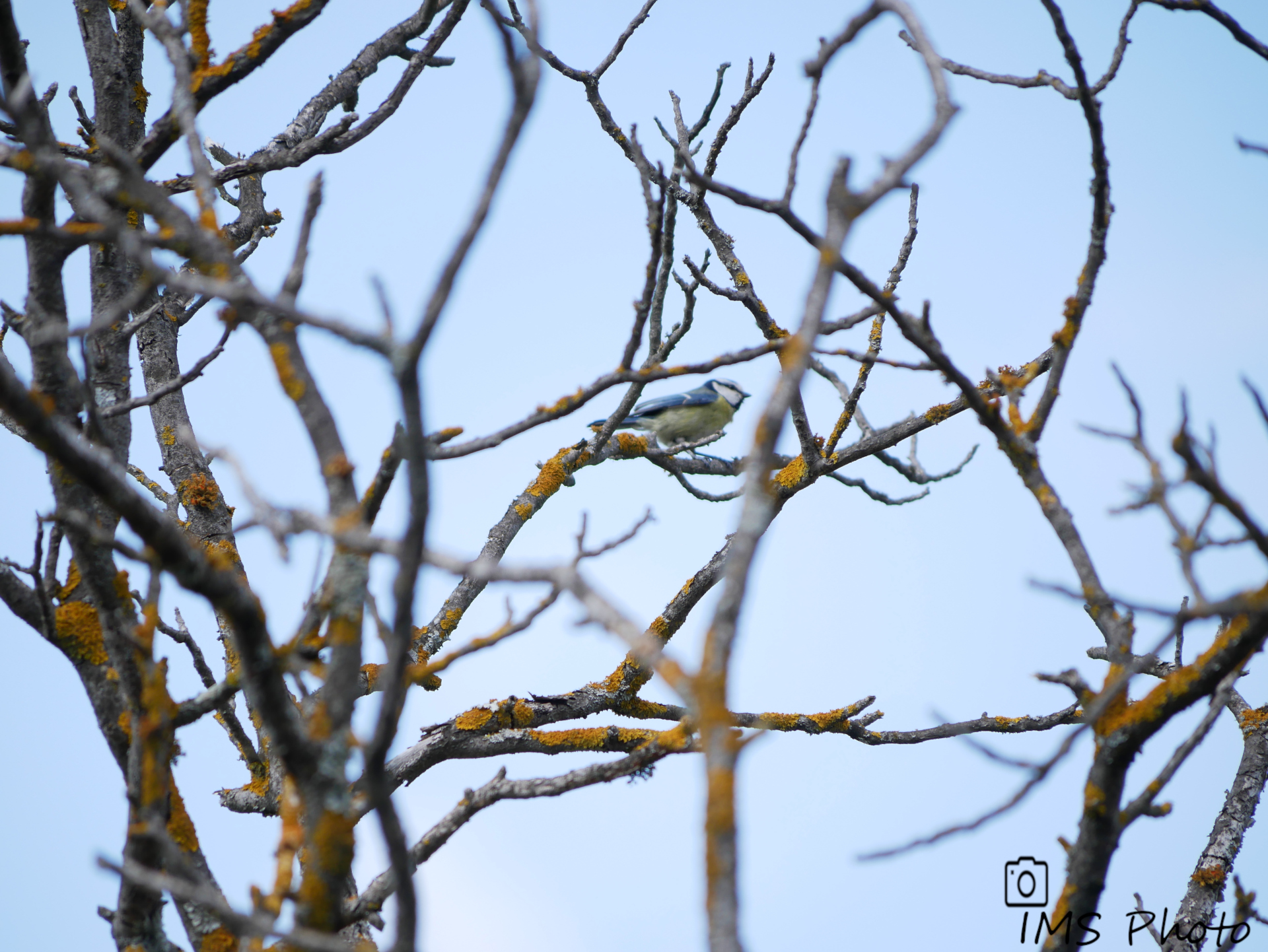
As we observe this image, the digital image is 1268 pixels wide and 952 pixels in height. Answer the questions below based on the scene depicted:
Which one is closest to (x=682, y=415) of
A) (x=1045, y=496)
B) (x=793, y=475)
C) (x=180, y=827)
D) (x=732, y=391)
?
(x=732, y=391)

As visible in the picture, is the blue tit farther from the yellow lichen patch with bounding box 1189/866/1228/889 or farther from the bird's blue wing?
the yellow lichen patch with bounding box 1189/866/1228/889

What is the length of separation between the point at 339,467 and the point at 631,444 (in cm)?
319

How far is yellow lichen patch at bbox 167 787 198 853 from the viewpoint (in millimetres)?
1992

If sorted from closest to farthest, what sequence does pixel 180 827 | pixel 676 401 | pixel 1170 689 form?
pixel 1170 689 < pixel 180 827 < pixel 676 401

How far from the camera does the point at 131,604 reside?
2037 millimetres

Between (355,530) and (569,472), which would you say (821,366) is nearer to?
(569,472)

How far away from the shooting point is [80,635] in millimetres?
2230

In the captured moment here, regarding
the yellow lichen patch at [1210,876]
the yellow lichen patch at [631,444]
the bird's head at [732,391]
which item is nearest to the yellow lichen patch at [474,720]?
the yellow lichen patch at [631,444]

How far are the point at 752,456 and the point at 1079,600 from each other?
38.8 inches

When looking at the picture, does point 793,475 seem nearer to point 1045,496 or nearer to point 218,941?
point 1045,496

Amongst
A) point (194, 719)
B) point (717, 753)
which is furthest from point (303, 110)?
point (717, 753)

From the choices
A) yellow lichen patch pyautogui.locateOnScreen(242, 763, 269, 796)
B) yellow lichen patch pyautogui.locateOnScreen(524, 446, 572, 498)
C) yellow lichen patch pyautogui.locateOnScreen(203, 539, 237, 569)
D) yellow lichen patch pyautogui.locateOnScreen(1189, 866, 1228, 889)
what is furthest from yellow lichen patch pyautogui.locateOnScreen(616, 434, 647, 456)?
yellow lichen patch pyautogui.locateOnScreen(1189, 866, 1228, 889)

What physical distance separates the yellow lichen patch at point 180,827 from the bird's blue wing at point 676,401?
6.38 meters

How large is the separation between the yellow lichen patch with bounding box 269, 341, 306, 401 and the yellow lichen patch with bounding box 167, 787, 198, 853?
2.94 feet
